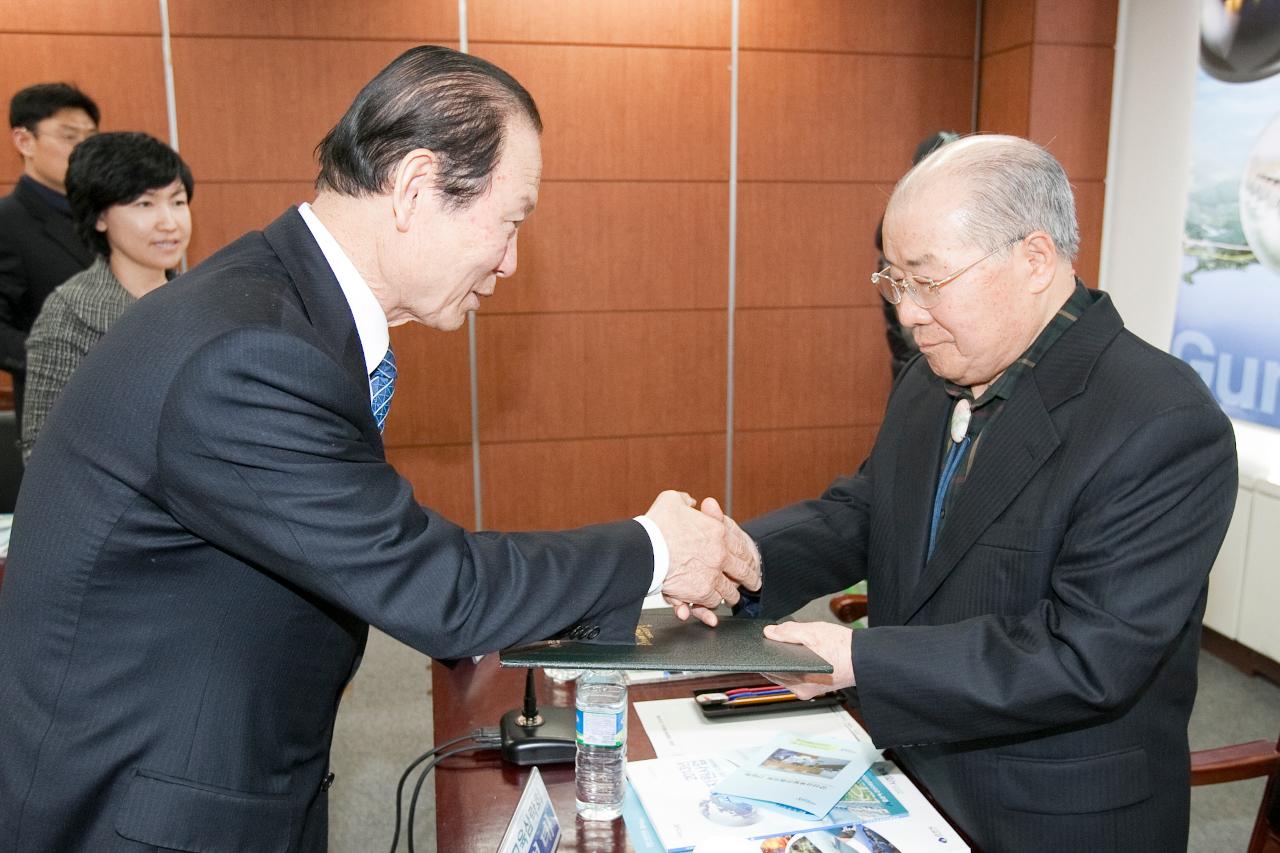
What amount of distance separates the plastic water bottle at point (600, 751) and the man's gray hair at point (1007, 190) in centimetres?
80

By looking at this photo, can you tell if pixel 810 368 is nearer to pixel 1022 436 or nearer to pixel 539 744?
pixel 1022 436

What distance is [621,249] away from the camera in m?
4.98

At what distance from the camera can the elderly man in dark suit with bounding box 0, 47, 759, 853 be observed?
3.34 feet

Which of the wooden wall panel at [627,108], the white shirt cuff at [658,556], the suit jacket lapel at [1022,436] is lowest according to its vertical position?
the white shirt cuff at [658,556]

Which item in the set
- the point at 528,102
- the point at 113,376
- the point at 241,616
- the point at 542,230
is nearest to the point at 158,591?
the point at 241,616

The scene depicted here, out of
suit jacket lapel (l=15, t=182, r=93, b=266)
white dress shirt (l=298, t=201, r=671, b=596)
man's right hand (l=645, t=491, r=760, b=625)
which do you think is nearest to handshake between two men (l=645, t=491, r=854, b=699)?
man's right hand (l=645, t=491, r=760, b=625)

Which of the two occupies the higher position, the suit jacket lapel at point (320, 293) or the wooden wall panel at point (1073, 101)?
the wooden wall panel at point (1073, 101)

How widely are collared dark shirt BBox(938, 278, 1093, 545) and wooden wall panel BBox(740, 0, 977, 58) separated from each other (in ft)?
12.5

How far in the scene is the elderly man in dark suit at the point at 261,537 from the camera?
3.34 feet

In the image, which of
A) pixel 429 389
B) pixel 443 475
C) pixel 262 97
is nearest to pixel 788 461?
pixel 443 475

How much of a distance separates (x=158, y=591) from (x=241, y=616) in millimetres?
89

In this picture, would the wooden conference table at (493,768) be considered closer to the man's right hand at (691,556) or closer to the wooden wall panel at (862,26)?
the man's right hand at (691,556)

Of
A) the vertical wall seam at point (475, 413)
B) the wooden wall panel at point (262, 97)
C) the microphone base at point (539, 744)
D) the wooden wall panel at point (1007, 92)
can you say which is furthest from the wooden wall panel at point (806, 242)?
the microphone base at point (539, 744)

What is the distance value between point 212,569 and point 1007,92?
4.75 m
